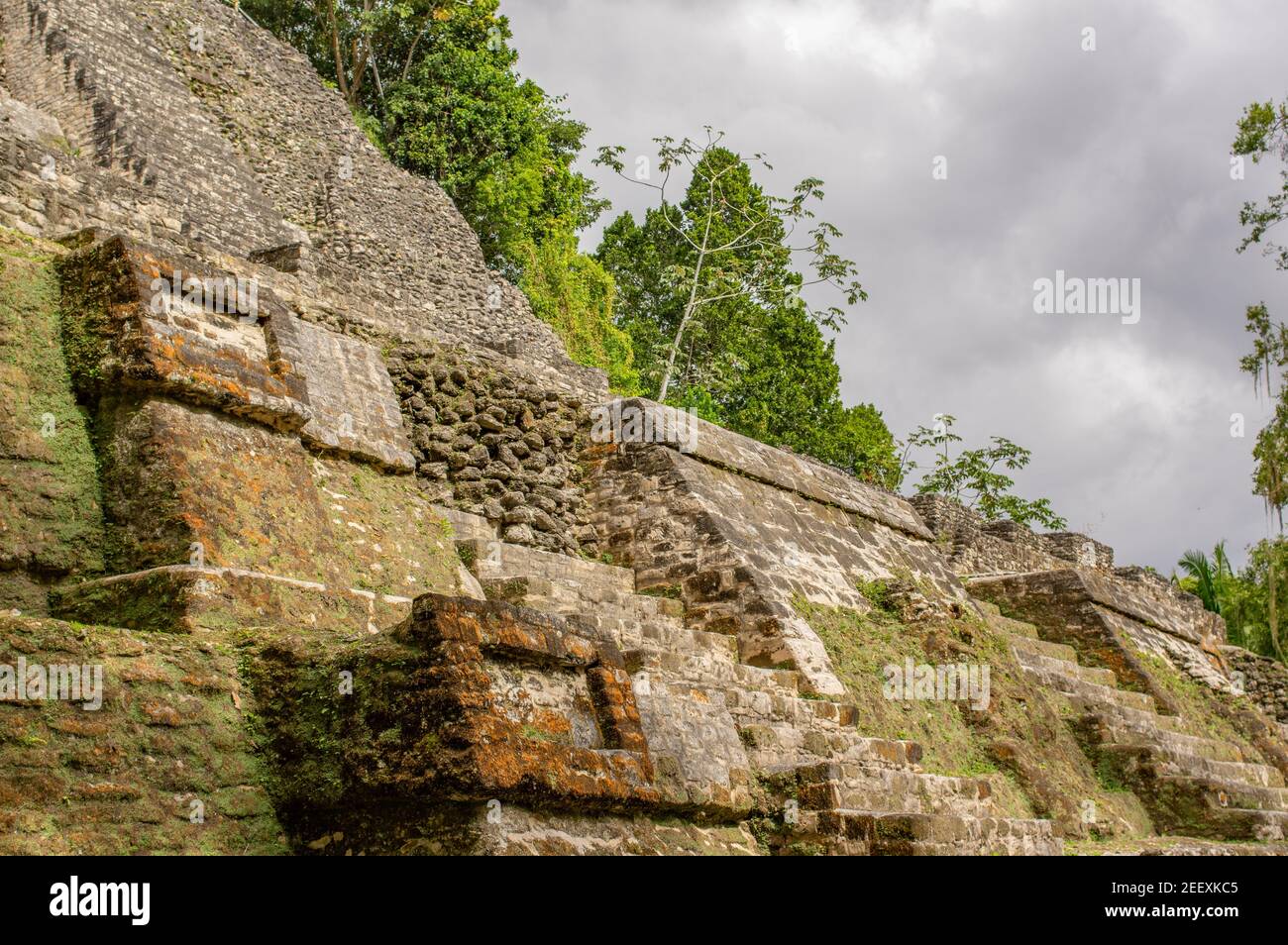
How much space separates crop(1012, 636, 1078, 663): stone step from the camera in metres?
11.8

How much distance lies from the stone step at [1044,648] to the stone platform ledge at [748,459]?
4.74 feet

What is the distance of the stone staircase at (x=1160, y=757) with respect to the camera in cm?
1000

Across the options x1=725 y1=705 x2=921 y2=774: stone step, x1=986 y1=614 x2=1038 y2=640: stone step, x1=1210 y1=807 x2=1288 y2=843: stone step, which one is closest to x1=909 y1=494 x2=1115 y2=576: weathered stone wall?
x1=986 y1=614 x2=1038 y2=640: stone step

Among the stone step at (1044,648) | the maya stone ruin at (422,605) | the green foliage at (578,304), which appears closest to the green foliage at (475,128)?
the green foliage at (578,304)

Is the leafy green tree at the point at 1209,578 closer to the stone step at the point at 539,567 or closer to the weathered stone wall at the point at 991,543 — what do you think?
the weathered stone wall at the point at 991,543

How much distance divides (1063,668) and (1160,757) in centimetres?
169

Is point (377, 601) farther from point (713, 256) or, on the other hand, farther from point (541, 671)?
point (713, 256)

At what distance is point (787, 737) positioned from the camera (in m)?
6.46

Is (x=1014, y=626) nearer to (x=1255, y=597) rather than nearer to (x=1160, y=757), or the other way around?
(x=1160, y=757)

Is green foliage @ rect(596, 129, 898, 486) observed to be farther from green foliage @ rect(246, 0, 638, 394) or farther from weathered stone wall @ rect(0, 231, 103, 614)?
weathered stone wall @ rect(0, 231, 103, 614)

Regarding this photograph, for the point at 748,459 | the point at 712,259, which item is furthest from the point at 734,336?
the point at 748,459

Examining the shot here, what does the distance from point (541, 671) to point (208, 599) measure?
1.13 m

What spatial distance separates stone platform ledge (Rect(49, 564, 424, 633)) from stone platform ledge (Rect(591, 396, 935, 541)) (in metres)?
5.17
